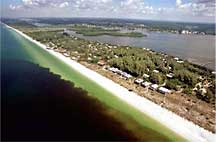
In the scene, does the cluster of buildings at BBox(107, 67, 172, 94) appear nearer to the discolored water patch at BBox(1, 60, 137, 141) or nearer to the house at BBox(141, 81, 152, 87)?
the house at BBox(141, 81, 152, 87)

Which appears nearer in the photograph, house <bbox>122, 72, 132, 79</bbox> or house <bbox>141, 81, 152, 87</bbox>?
house <bbox>141, 81, 152, 87</bbox>

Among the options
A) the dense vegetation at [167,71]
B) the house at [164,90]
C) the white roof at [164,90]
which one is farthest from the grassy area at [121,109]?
the dense vegetation at [167,71]

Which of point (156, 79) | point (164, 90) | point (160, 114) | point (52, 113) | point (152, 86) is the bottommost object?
point (160, 114)

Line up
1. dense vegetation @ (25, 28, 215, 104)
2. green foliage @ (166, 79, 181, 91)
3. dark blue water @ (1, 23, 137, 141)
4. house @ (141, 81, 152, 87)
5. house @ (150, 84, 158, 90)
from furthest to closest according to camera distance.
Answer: house @ (141, 81, 152, 87) < dense vegetation @ (25, 28, 215, 104) < green foliage @ (166, 79, 181, 91) < house @ (150, 84, 158, 90) < dark blue water @ (1, 23, 137, 141)

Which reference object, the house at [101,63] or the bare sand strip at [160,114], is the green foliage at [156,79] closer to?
the bare sand strip at [160,114]

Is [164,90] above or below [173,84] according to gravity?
below

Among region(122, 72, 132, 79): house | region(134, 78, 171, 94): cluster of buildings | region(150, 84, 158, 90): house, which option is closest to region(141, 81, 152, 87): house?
region(134, 78, 171, 94): cluster of buildings

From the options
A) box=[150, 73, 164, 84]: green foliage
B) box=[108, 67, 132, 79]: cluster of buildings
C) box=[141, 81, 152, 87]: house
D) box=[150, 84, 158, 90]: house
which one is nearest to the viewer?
box=[150, 84, 158, 90]: house

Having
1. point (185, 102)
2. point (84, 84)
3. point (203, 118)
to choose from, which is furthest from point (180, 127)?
point (84, 84)

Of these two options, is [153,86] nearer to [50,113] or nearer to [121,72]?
[121,72]

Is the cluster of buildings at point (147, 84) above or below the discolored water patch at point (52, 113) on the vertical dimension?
above

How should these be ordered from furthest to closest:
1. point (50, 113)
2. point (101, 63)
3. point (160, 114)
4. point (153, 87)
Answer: point (101, 63), point (153, 87), point (160, 114), point (50, 113)

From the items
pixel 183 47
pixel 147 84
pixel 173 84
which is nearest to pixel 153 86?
pixel 147 84
